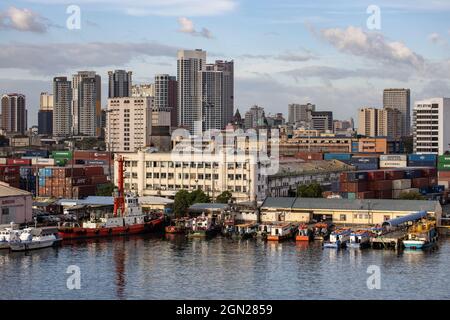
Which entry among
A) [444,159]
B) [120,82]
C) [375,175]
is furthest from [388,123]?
[375,175]

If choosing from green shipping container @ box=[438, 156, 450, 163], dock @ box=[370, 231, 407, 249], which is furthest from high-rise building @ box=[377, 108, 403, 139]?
dock @ box=[370, 231, 407, 249]

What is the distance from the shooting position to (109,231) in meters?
18.1

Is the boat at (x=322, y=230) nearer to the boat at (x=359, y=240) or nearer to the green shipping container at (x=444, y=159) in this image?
the boat at (x=359, y=240)

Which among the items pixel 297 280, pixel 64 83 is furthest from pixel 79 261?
pixel 64 83

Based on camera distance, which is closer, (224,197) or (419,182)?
(224,197)

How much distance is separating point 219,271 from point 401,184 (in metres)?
13.6

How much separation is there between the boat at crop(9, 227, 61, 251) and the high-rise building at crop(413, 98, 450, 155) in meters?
23.6

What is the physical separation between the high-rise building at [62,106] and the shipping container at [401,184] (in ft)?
166

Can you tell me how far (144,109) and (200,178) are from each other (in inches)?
843

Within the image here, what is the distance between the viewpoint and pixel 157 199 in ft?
71.7

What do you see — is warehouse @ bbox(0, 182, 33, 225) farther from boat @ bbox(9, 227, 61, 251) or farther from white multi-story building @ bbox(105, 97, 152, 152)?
white multi-story building @ bbox(105, 97, 152, 152)

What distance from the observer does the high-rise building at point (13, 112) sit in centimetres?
7900

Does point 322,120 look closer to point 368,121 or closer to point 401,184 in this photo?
point 368,121
